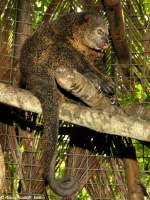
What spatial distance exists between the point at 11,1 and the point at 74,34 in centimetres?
106

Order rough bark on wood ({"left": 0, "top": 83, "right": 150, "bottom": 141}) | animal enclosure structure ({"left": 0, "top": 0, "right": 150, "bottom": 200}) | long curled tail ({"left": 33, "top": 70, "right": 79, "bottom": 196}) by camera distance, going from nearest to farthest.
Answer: rough bark on wood ({"left": 0, "top": 83, "right": 150, "bottom": 141}), long curled tail ({"left": 33, "top": 70, "right": 79, "bottom": 196}), animal enclosure structure ({"left": 0, "top": 0, "right": 150, "bottom": 200})

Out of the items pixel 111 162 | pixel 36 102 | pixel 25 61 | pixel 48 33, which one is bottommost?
pixel 111 162

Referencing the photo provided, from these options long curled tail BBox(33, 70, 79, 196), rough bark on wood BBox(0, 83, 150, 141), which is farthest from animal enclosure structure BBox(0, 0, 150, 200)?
rough bark on wood BBox(0, 83, 150, 141)

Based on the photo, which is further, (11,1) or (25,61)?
(11,1)

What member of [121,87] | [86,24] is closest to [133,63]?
[121,87]

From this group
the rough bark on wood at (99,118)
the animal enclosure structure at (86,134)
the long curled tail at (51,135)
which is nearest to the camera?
the rough bark on wood at (99,118)

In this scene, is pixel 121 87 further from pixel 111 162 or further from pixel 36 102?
pixel 36 102

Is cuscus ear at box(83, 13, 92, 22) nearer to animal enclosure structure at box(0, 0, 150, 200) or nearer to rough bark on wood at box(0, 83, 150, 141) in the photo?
animal enclosure structure at box(0, 0, 150, 200)

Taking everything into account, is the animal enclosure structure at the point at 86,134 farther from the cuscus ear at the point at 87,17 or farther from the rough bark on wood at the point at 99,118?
the rough bark on wood at the point at 99,118

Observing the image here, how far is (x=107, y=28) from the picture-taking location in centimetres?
553

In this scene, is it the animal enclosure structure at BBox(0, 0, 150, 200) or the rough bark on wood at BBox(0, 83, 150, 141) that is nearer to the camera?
the rough bark on wood at BBox(0, 83, 150, 141)

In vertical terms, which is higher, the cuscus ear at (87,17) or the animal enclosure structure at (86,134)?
the cuscus ear at (87,17)

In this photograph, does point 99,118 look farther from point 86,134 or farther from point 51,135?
point 86,134

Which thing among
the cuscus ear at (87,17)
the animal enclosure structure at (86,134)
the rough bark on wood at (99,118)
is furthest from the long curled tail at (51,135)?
the cuscus ear at (87,17)
